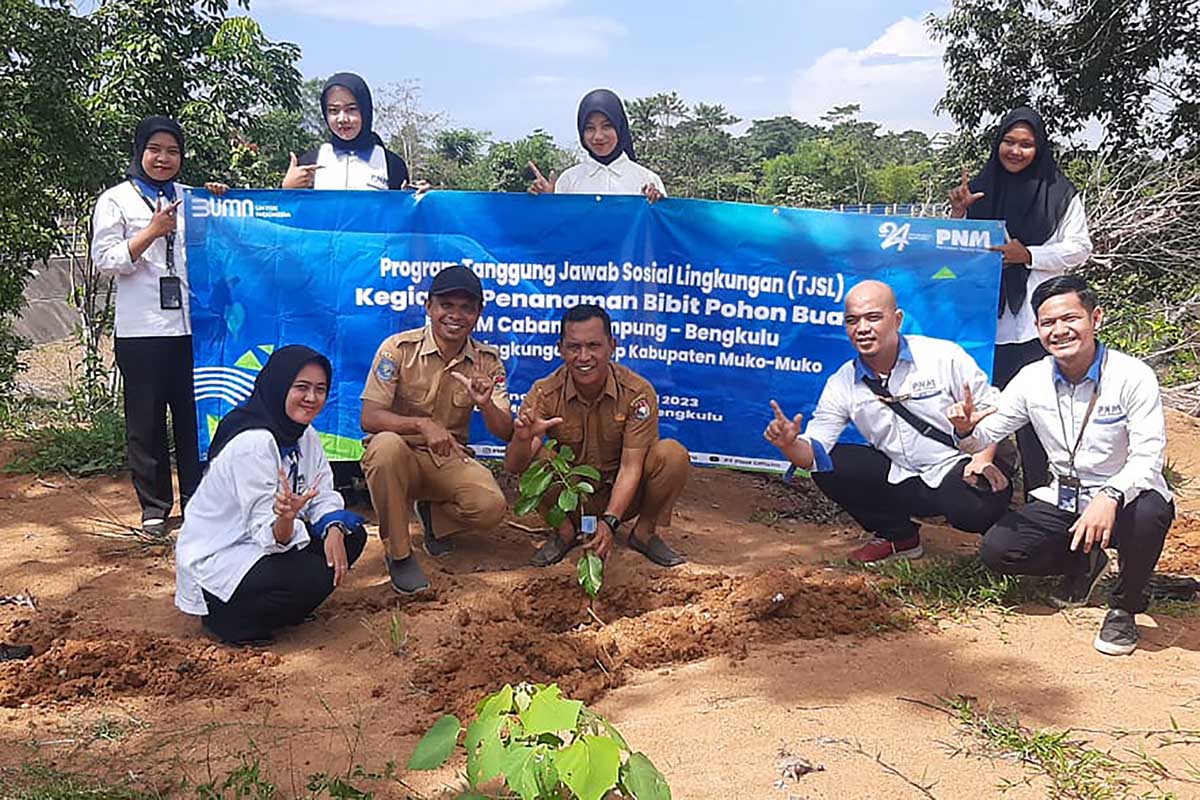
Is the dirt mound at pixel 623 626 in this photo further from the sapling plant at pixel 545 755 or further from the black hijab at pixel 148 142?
the black hijab at pixel 148 142

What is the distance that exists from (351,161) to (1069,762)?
4052mm

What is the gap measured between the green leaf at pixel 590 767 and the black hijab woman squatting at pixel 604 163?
330 centimetres

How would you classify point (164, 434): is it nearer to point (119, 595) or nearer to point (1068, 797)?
point (119, 595)

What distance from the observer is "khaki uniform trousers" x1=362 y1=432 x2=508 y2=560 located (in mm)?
4039

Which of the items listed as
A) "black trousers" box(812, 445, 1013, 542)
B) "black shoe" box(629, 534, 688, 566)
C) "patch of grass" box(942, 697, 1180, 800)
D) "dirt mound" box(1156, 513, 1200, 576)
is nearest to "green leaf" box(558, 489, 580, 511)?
"black shoe" box(629, 534, 688, 566)

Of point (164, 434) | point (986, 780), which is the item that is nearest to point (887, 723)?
point (986, 780)

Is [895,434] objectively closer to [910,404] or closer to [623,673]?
[910,404]

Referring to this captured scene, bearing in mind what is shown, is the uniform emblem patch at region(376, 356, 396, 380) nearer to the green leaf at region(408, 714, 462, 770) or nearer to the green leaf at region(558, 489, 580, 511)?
the green leaf at region(558, 489, 580, 511)

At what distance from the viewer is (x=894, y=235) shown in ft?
15.6

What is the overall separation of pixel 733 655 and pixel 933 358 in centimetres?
163

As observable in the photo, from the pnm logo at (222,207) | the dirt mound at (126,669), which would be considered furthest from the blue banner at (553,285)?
the dirt mound at (126,669)

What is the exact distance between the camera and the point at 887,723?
285 centimetres

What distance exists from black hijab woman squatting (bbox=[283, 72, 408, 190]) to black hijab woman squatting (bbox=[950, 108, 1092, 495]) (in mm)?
2827

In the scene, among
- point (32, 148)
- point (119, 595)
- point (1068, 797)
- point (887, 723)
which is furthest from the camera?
point (32, 148)
